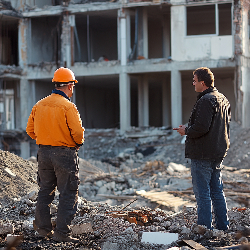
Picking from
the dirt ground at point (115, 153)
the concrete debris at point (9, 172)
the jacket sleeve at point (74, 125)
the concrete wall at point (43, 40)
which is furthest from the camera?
the concrete wall at point (43, 40)

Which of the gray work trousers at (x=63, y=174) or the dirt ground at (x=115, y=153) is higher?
the gray work trousers at (x=63, y=174)

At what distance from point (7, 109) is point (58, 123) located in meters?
20.8

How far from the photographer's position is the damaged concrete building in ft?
62.4

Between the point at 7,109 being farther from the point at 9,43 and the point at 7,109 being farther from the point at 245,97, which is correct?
A: the point at 245,97

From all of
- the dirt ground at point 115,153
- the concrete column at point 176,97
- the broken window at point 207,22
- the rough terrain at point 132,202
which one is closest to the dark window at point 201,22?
the broken window at point 207,22

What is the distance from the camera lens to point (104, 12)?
20.6 meters

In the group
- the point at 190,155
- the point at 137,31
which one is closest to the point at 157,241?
the point at 190,155

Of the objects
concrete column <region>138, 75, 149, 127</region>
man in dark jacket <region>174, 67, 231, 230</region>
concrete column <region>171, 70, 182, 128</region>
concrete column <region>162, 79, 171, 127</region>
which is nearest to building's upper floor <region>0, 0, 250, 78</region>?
concrete column <region>171, 70, 182, 128</region>

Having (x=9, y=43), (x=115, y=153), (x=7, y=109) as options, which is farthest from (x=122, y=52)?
(x=7, y=109)

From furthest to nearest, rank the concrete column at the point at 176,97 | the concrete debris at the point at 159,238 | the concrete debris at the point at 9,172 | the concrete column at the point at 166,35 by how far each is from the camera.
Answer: the concrete column at the point at 166,35 < the concrete column at the point at 176,97 < the concrete debris at the point at 9,172 < the concrete debris at the point at 159,238

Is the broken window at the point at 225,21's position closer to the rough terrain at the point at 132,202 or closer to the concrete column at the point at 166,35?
the concrete column at the point at 166,35

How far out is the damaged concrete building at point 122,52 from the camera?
1903 cm

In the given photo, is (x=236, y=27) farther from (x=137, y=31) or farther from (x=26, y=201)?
(x=26, y=201)

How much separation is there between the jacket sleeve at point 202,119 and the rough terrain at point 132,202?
40.8 inches
